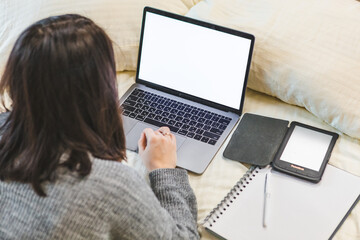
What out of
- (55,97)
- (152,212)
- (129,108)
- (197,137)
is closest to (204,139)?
(197,137)

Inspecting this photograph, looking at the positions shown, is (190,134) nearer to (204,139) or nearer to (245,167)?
(204,139)

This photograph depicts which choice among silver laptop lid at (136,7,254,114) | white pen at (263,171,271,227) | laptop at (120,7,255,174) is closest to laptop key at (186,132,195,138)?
laptop at (120,7,255,174)

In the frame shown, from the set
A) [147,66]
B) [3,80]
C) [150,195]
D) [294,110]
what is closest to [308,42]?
[294,110]

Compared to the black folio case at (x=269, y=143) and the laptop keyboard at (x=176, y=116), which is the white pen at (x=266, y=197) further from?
the laptop keyboard at (x=176, y=116)

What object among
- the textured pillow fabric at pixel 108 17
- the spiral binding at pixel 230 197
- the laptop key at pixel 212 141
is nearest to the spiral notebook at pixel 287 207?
the spiral binding at pixel 230 197

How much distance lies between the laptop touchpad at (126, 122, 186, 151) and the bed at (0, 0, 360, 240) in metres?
0.03

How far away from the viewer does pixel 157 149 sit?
42.9 inches

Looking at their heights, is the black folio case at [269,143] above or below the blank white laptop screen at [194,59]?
below

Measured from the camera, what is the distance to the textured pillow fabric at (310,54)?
116cm

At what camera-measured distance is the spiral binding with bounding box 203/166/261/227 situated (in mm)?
1006

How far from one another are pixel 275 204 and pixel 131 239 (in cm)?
33

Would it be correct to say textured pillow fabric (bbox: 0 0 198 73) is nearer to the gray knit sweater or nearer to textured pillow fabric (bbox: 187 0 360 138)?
textured pillow fabric (bbox: 187 0 360 138)

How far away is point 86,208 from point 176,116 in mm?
517

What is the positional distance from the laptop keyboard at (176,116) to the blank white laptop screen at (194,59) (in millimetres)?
40
